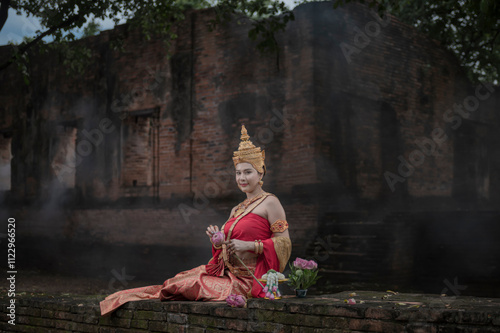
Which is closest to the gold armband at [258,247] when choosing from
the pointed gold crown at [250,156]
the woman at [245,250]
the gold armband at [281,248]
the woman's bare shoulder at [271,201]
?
the woman at [245,250]

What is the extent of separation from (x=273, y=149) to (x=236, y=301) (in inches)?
269

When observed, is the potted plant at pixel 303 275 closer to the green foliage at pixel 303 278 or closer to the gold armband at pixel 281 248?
the green foliage at pixel 303 278

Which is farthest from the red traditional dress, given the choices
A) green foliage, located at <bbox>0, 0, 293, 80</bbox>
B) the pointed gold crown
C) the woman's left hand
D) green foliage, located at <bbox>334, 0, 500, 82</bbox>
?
green foliage, located at <bbox>334, 0, 500, 82</bbox>

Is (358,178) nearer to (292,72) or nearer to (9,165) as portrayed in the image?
(292,72)

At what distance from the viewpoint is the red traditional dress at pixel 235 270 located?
13.7 feet

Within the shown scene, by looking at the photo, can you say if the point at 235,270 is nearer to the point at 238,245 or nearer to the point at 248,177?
the point at 238,245

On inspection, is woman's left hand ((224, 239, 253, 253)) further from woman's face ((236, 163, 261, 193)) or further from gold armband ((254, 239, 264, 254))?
woman's face ((236, 163, 261, 193))

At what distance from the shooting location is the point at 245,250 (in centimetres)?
413

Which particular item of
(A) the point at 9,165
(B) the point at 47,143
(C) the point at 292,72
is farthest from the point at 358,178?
(A) the point at 9,165

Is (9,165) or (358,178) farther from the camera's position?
(9,165)

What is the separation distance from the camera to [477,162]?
15.0m

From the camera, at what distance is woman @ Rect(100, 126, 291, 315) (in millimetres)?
4156

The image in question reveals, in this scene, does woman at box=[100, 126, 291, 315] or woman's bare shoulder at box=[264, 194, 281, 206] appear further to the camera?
woman's bare shoulder at box=[264, 194, 281, 206]

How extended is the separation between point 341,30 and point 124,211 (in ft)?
19.6
